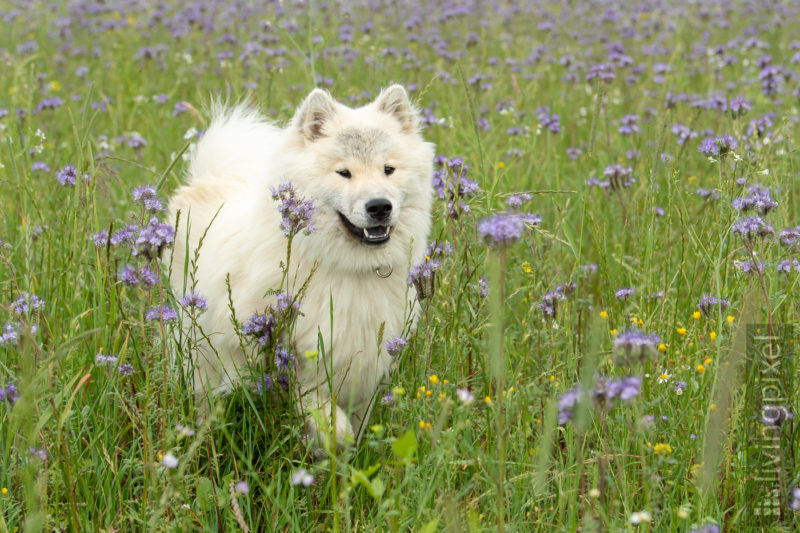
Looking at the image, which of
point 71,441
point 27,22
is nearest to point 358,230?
point 71,441

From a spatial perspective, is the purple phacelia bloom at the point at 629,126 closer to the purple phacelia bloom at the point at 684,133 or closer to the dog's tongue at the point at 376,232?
the purple phacelia bloom at the point at 684,133

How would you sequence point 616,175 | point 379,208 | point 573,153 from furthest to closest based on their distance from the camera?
point 573,153 → point 616,175 → point 379,208

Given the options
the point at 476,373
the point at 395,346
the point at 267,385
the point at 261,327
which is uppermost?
the point at 261,327

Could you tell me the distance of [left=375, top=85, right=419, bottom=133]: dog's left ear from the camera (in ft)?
10.9

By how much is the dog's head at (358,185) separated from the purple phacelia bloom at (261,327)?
0.54 meters

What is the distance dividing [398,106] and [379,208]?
66cm

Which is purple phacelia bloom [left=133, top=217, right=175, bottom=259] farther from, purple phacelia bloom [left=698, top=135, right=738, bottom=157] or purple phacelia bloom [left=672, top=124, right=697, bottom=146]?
purple phacelia bloom [left=672, top=124, right=697, bottom=146]

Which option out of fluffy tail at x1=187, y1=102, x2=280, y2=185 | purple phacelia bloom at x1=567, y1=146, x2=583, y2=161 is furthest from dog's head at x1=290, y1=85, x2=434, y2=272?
purple phacelia bloom at x1=567, y1=146, x2=583, y2=161

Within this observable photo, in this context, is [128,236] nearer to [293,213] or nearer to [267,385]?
[293,213]

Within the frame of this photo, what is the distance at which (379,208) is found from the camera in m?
2.92

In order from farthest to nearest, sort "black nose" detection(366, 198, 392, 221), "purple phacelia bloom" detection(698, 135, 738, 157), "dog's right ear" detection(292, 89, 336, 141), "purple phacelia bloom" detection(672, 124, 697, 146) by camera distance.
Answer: "purple phacelia bloom" detection(672, 124, 697, 146), "dog's right ear" detection(292, 89, 336, 141), "purple phacelia bloom" detection(698, 135, 738, 157), "black nose" detection(366, 198, 392, 221)

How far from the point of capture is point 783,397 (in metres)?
2.55

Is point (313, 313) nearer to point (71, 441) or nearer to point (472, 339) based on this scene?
point (472, 339)

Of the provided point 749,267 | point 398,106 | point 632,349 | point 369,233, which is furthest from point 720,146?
point 632,349
